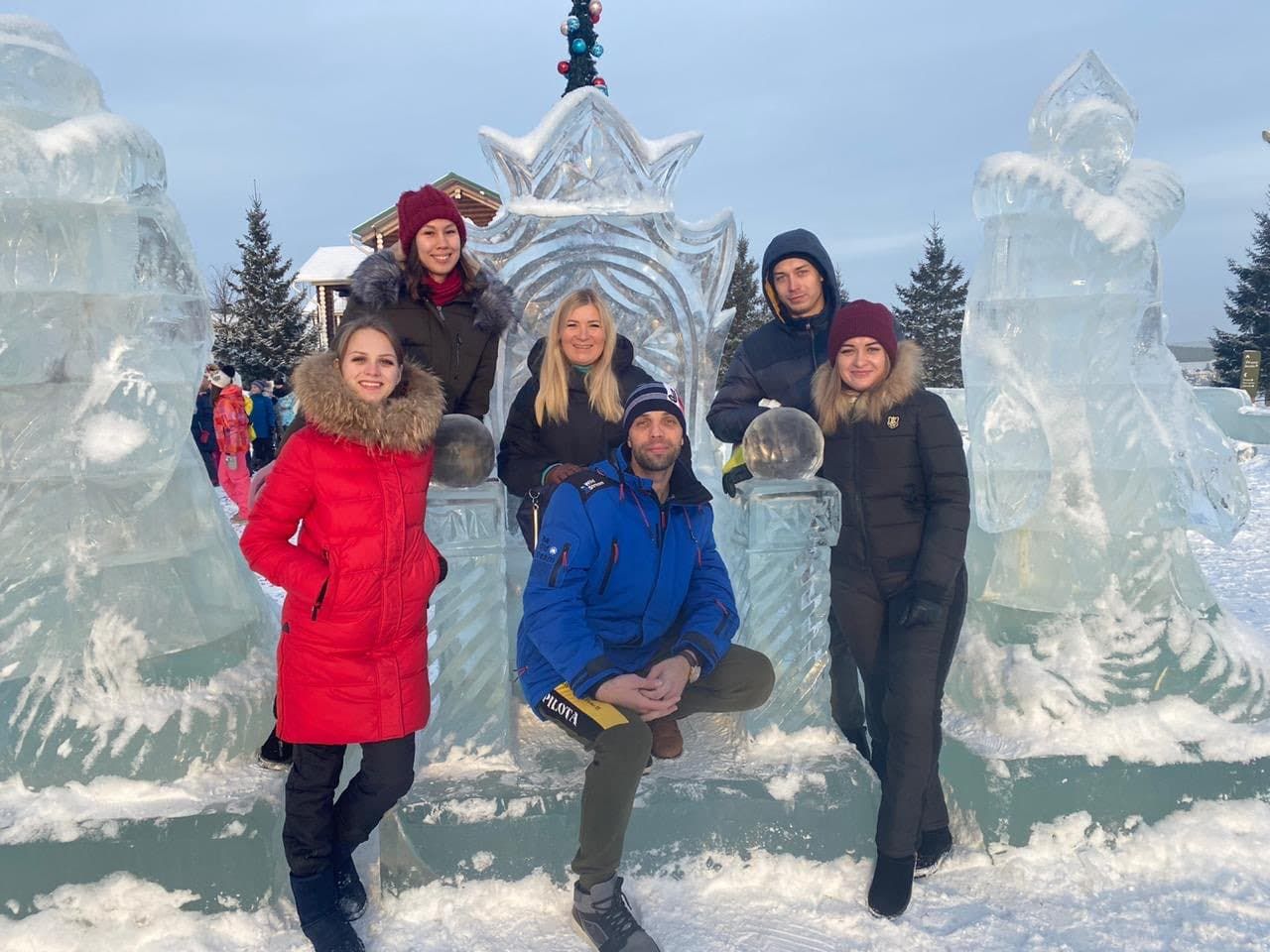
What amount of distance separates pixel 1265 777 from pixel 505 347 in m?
Answer: 2.99

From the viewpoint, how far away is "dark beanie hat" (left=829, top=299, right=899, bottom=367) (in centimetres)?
247

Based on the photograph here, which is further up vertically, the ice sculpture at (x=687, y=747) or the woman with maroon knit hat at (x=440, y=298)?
the woman with maroon knit hat at (x=440, y=298)

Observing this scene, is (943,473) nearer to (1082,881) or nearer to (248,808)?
(1082,881)

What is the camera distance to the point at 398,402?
7.18ft

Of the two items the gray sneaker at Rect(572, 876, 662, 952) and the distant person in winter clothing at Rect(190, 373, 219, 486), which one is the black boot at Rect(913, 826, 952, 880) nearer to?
the gray sneaker at Rect(572, 876, 662, 952)

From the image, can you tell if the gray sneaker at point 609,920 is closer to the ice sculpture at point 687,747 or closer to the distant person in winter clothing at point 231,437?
the ice sculpture at point 687,747

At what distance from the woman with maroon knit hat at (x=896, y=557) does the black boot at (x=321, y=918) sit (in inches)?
53.3

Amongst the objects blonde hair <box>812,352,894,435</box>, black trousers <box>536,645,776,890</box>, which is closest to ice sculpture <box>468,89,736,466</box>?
blonde hair <box>812,352,894,435</box>

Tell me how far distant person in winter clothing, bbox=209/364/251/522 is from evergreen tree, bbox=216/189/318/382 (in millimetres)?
9633

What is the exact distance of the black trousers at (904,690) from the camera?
2.39 m

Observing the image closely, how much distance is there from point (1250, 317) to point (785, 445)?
25.1m

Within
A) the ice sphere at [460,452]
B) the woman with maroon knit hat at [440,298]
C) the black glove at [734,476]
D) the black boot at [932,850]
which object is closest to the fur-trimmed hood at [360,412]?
the ice sphere at [460,452]

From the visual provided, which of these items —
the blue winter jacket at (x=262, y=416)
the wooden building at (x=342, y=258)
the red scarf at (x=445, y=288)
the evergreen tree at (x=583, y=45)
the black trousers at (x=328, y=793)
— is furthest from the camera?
the wooden building at (x=342, y=258)

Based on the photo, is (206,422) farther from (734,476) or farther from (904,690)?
(904,690)
